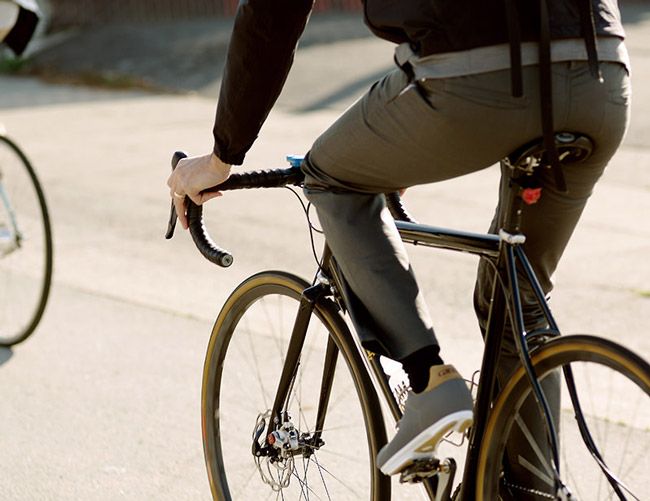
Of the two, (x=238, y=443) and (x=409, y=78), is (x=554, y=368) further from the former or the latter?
(x=238, y=443)

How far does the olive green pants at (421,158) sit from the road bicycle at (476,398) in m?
0.07

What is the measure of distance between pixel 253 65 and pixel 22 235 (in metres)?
3.02

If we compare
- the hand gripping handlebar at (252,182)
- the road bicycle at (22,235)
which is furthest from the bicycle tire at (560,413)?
the road bicycle at (22,235)

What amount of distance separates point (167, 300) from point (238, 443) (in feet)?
6.13

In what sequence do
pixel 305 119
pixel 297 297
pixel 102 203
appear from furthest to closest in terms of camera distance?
pixel 305 119, pixel 102 203, pixel 297 297

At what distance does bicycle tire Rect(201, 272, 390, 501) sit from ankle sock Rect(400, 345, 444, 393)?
268mm

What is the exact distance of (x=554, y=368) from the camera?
2369 millimetres

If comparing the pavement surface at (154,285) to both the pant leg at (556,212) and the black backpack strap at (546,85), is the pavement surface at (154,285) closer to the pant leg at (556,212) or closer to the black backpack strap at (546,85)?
the pant leg at (556,212)

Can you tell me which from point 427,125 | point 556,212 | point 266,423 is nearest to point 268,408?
point 266,423

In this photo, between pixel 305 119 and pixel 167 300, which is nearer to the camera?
pixel 167 300

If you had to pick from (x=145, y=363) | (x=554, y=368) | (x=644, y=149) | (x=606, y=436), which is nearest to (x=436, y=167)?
(x=554, y=368)

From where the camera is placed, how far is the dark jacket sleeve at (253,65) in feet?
7.93

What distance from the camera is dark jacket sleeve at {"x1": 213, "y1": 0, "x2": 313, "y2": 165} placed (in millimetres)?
2416

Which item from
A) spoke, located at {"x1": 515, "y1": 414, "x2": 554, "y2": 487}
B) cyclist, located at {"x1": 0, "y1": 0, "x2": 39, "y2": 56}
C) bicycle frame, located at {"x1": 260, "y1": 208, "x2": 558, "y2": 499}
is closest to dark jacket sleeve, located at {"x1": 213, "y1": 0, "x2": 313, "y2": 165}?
bicycle frame, located at {"x1": 260, "y1": 208, "x2": 558, "y2": 499}
